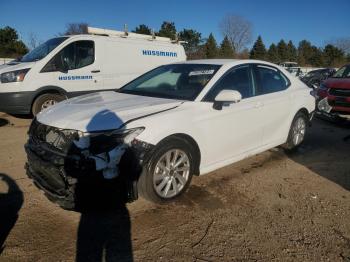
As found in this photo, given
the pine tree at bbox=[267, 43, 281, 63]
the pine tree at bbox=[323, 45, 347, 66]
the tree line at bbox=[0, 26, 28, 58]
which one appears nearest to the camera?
the tree line at bbox=[0, 26, 28, 58]

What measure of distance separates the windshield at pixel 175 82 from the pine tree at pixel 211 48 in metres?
46.1

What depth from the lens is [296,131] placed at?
5.94 meters

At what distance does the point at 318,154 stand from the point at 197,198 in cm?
302

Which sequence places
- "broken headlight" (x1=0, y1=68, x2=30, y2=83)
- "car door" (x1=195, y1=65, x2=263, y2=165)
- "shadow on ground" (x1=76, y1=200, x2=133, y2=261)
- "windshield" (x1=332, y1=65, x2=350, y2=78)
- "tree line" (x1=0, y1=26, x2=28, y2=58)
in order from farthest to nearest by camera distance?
"tree line" (x1=0, y1=26, x2=28, y2=58)
"windshield" (x1=332, y1=65, x2=350, y2=78)
"broken headlight" (x1=0, y1=68, x2=30, y2=83)
"car door" (x1=195, y1=65, x2=263, y2=165)
"shadow on ground" (x1=76, y1=200, x2=133, y2=261)

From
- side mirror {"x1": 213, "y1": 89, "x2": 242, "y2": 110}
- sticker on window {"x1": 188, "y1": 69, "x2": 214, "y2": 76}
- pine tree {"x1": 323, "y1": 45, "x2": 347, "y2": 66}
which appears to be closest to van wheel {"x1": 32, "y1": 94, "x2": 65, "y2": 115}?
sticker on window {"x1": 188, "y1": 69, "x2": 214, "y2": 76}

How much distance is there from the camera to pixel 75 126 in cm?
328

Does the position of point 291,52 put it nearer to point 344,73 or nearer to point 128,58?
point 344,73

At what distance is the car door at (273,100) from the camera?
498cm

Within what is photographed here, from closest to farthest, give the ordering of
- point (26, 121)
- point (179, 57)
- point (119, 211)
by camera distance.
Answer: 1. point (119, 211)
2. point (26, 121)
3. point (179, 57)

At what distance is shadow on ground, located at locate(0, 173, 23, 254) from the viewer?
3191 millimetres

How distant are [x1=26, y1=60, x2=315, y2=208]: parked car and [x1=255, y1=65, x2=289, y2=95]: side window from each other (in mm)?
18

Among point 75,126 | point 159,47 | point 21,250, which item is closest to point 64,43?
point 159,47

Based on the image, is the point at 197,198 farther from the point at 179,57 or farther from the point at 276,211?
the point at 179,57

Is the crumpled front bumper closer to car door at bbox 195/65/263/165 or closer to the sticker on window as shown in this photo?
car door at bbox 195/65/263/165
